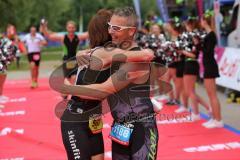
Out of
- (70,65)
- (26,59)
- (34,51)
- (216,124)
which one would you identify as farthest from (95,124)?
(26,59)

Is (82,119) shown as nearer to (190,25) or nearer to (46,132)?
(46,132)

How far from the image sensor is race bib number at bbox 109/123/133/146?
3002mm

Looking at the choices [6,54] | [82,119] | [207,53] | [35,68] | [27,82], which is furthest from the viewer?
[27,82]

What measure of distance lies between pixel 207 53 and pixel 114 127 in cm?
398

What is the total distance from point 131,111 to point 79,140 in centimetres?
42

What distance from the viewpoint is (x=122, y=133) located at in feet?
9.90

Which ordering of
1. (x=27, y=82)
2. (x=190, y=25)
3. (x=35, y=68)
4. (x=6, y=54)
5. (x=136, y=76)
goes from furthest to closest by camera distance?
1. (x=27, y=82)
2. (x=35, y=68)
3. (x=6, y=54)
4. (x=190, y=25)
5. (x=136, y=76)

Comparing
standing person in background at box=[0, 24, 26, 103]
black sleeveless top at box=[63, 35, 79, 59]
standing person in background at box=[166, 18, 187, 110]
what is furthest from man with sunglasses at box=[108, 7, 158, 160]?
black sleeveless top at box=[63, 35, 79, 59]

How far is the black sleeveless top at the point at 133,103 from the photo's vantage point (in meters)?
2.97

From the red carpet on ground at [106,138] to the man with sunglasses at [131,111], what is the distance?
1.35 m

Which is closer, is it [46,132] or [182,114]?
[46,132]

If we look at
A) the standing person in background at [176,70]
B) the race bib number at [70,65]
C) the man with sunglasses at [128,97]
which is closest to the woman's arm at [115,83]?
the man with sunglasses at [128,97]

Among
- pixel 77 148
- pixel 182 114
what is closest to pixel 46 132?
pixel 182 114

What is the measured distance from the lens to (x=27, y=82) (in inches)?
588
